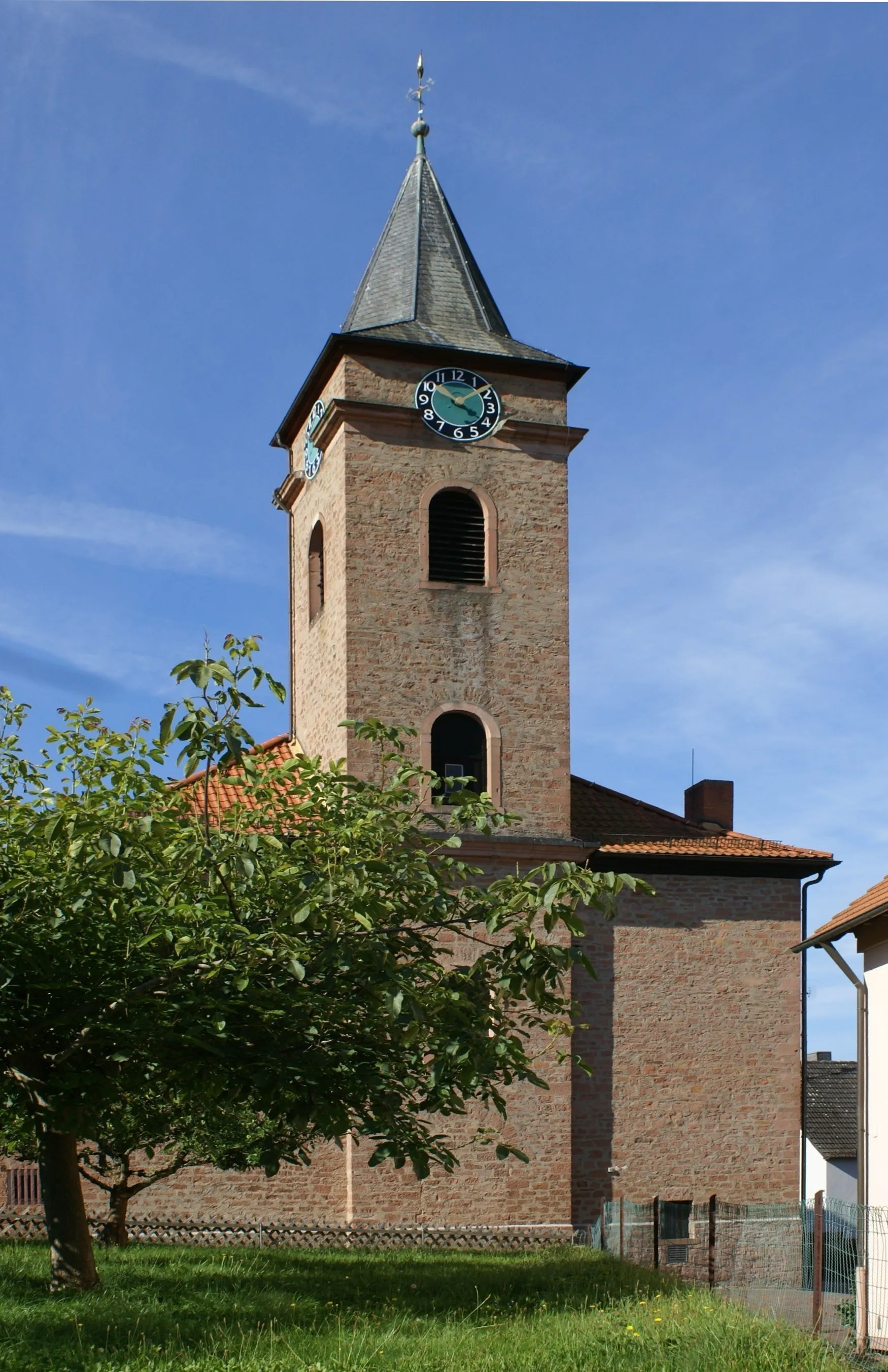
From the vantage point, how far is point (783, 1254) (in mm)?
22516

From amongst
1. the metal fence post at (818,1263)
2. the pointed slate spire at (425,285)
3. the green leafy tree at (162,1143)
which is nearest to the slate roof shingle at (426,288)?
the pointed slate spire at (425,285)

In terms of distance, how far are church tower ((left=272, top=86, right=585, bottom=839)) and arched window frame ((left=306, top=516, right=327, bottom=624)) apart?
0.06m

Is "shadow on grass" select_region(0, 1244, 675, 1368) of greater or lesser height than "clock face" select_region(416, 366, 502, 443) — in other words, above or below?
below

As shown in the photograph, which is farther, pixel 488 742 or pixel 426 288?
pixel 426 288

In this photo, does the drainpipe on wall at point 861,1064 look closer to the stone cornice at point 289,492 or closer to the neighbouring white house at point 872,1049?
the neighbouring white house at point 872,1049

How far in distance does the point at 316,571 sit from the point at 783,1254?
513 inches

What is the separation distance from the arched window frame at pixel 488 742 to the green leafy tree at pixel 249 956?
10020mm

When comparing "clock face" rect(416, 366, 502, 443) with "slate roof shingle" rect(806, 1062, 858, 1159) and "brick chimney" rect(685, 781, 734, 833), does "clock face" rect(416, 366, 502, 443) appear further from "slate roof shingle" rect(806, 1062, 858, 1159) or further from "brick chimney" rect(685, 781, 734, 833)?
"slate roof shingle" rect(806, 1062, 858, 1159)

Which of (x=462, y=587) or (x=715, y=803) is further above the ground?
(x=462, y=587)

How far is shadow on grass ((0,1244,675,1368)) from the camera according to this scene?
11156mm

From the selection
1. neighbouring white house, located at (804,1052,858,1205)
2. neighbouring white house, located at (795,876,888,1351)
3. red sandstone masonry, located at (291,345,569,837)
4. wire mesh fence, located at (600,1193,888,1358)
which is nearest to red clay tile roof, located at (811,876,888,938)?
neighbouring white house, located at (795,876,888,1351)

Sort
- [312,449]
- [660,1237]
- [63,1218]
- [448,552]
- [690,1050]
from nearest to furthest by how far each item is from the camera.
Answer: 1. [63,1218]
2. [660,1237]
3. [690,1050]
4. [448,552]
5. [312,449]

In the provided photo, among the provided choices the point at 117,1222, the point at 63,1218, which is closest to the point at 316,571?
the point at 117,1222

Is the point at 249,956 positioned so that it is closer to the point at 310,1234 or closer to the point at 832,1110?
the point at 310,1234
